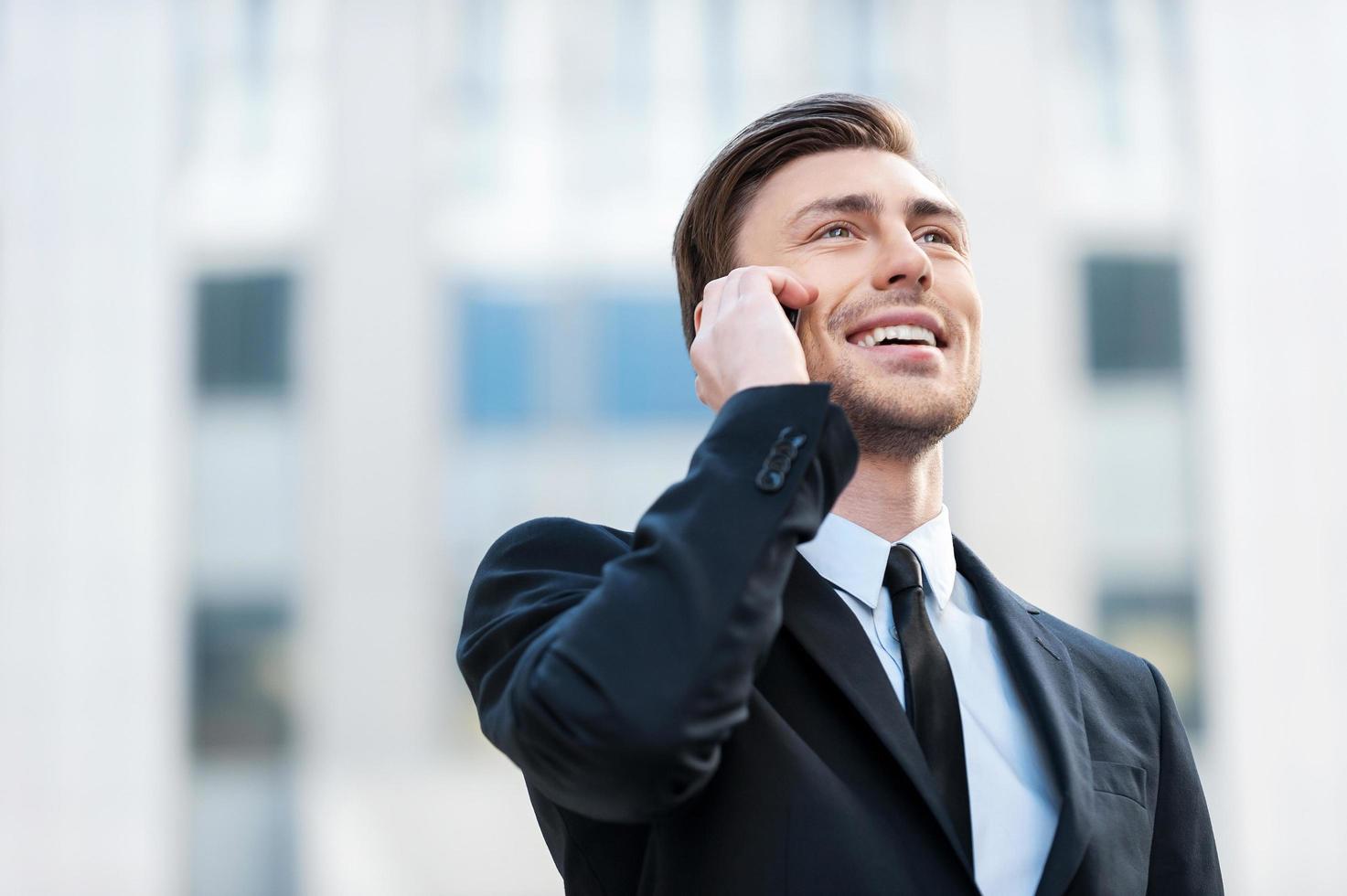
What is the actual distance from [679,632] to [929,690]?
Answer: 37 centimetres

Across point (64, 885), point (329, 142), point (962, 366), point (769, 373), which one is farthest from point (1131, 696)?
point (64, 885)

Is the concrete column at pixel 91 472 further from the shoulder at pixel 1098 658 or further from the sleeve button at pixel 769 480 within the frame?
the sleeve button at pixel 769 480

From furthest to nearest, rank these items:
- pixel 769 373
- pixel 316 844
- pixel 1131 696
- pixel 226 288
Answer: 1. pixel 226 288
2. pixel 316 844
3. pixel 1131 696
4. pixel 769 373

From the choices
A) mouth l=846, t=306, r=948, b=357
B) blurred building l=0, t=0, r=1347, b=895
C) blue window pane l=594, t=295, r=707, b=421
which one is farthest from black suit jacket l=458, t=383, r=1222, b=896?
blue window pane l=594, t=295, r=707, b=421

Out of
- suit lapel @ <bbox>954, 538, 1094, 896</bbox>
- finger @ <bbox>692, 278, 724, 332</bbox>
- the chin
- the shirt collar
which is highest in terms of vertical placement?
finger @ <bbox>692, 278, 724, 332</bbox>

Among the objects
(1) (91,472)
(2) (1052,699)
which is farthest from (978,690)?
(1) (91,472)

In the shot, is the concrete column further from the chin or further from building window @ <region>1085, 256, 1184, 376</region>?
the chin

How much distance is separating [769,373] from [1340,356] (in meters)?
8.45

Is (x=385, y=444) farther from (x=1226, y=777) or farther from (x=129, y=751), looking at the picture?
(x=1226, y=777)

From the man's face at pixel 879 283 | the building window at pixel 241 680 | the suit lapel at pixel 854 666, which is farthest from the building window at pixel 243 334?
the suit lapel at pixel 854 666

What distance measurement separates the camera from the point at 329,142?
27.8 feet

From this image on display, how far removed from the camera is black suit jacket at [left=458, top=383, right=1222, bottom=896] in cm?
104

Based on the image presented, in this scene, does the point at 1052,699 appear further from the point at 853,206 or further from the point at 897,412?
the point at 853,206

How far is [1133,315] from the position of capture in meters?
8.59
